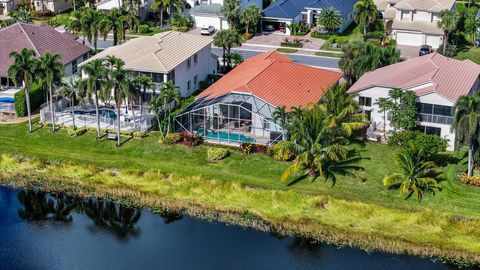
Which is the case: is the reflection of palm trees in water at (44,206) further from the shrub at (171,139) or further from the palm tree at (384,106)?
the palm tree at (384,106)

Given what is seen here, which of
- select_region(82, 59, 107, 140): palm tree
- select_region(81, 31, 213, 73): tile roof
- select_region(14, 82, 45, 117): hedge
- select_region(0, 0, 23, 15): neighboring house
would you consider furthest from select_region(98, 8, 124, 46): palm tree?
select_region(0, 0, 23, 15): neighboring house

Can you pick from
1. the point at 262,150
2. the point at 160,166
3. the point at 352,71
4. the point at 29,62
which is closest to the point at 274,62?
the point at 352,71

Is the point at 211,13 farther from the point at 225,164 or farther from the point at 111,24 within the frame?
the point at 225,164

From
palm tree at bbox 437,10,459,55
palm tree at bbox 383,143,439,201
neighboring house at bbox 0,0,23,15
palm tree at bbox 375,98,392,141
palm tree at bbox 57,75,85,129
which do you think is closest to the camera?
palm tree at bbox 383,143,439,201

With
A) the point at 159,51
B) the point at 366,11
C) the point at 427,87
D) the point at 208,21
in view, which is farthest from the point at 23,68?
the point at 366,11

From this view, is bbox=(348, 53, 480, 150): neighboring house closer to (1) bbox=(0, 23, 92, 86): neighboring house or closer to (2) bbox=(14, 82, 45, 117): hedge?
(2) bbox=(14, 82, 45, 117): hedge

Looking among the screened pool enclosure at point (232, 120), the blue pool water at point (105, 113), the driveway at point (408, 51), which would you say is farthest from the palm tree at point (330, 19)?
the blue pool water at point (105, 113)
